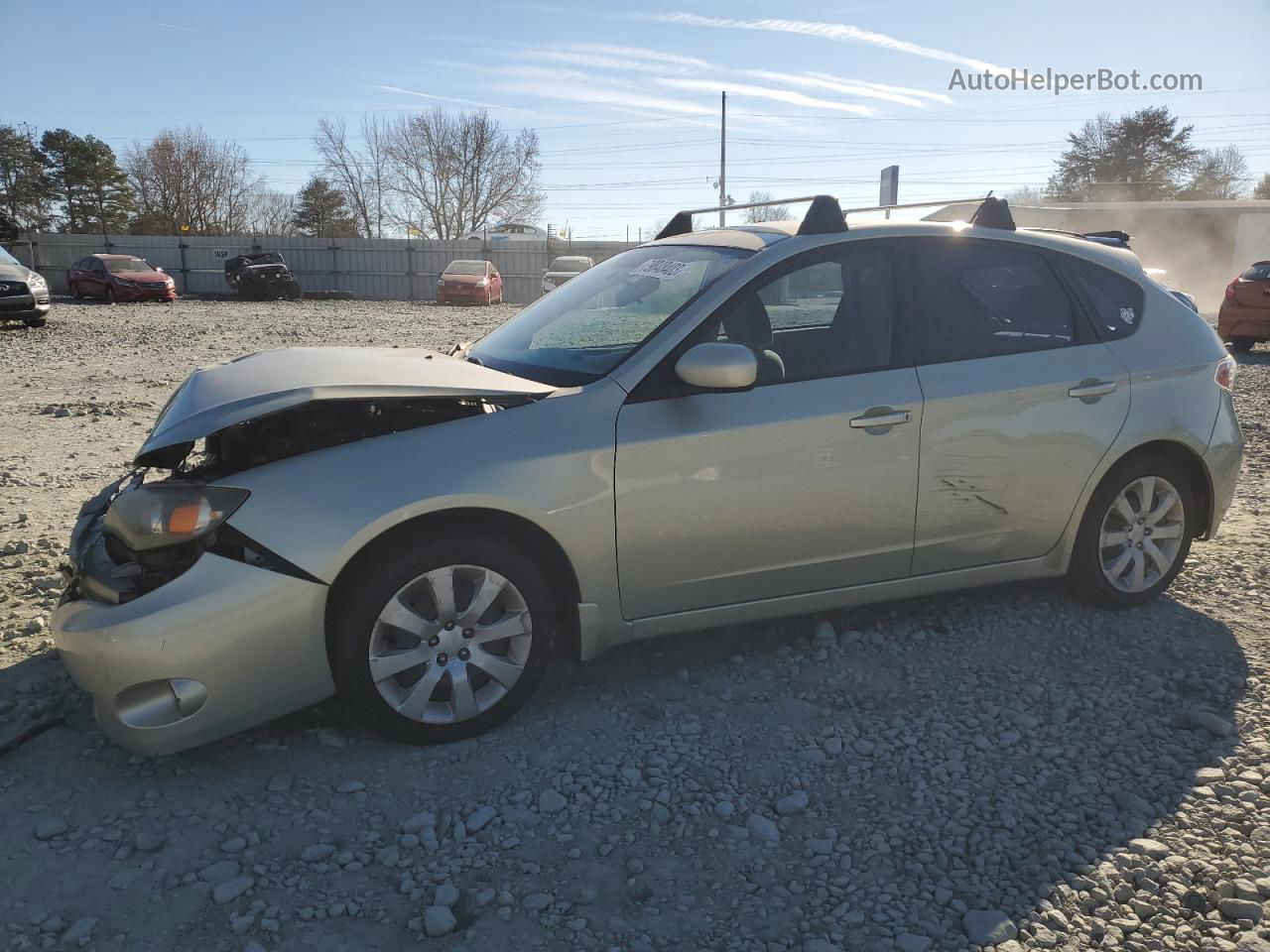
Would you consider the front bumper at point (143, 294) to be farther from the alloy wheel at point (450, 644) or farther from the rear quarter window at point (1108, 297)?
the rear quarter window at point (1108, 297)

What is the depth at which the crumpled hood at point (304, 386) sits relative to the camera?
3104 mm

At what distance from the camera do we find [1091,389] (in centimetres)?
401

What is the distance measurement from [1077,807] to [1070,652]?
1184 millimetres

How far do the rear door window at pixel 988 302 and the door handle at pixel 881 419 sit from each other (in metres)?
0.29

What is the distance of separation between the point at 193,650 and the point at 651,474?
154 cm

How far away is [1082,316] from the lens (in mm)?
4141

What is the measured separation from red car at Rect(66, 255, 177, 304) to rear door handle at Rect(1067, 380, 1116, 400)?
3049 cm

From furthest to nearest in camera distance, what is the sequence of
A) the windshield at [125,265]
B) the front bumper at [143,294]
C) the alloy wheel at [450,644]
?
1. the windshield at [125,265]
2. the front bumper at [143,294]
3. the alloy wheel at [450,644]

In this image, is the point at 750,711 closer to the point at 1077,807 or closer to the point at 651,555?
the point at 651,555

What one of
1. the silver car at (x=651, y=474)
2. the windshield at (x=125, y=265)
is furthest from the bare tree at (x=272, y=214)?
the silver car at (x=651, y=474)

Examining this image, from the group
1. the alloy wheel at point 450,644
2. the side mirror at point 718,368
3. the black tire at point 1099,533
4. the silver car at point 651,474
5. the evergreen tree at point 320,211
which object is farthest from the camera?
the evergreen tree at point 320,211

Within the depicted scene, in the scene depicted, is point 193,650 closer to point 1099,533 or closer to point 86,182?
Result: point 1099,533

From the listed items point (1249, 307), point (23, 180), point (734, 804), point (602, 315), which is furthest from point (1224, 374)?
point (23, 180)

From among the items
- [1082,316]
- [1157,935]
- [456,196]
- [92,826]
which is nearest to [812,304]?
[1082,316]
